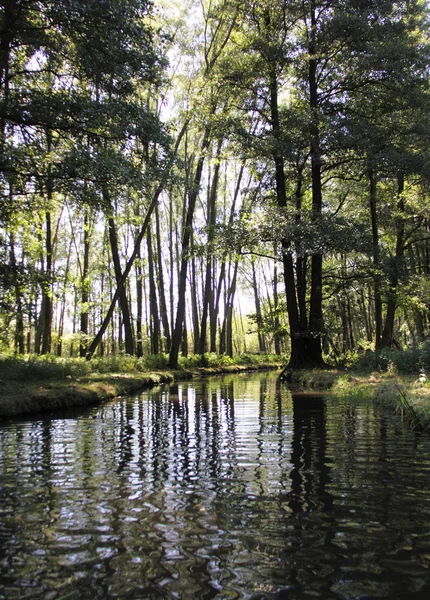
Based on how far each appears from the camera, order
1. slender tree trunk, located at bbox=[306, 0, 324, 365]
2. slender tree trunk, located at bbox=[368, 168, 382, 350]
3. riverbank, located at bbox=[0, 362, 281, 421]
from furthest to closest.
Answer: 1. slender tree trunk, located at bbox=[306, 0, 324, 365]
2. slender tree trunk, located at bbox=[368, 168, 382, 350]
3. riverbank, located at bbox=[0, 362, 281, 421]

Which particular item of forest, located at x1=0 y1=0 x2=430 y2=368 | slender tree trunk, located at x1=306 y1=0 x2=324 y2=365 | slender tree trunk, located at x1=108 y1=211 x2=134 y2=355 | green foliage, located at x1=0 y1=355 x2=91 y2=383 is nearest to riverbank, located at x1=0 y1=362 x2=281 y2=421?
green foliage, located at x1=0 y1=355 x2=91 y2=383

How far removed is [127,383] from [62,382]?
307 centimetres

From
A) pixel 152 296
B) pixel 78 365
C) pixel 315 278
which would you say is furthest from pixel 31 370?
pixel 152 296

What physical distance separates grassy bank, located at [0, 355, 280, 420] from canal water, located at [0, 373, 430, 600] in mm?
2838

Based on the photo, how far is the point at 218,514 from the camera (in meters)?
3.59

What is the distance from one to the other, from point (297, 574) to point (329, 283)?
663 inches

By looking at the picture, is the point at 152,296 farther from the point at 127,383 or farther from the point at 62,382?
the point at 62,382

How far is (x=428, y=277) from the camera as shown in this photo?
18359mm

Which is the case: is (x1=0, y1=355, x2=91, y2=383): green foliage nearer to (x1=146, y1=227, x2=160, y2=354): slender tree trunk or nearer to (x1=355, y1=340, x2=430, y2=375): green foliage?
(x1=355, y1=340, x2=430, y2=375): green foliage

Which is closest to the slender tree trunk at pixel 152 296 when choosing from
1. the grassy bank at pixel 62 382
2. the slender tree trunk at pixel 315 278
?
the grassy bank at pixel 62 382

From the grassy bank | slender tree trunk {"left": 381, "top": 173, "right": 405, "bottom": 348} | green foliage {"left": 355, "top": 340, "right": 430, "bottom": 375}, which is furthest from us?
slender tree trunk {"left": 381, "top": 173, "right": 405, "bottom": 348}

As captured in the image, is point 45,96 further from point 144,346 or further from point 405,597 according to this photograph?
point 144,346

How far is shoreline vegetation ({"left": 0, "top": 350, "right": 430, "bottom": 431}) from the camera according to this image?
877cm

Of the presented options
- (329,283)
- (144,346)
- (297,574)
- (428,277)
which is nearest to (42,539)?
(297,574)
